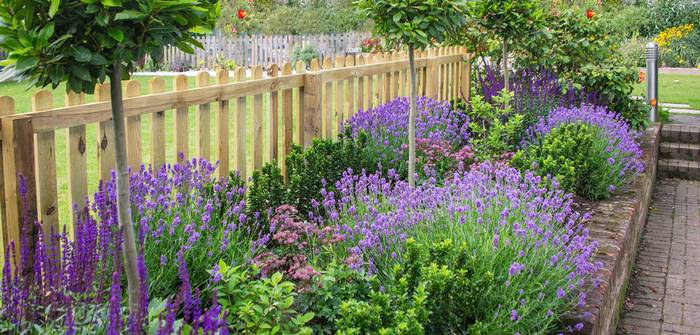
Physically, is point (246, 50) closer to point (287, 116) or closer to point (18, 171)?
point (287, 116)

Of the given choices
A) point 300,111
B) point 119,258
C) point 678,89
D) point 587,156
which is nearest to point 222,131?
point 300,111

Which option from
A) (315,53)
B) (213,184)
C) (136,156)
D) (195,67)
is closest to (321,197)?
(213,184)

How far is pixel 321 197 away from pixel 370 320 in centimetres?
186

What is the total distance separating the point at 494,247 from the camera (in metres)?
2.84

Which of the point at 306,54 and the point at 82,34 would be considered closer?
the point at 82,34

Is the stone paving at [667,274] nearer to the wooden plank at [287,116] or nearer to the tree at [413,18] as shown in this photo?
the tree at [413,18]

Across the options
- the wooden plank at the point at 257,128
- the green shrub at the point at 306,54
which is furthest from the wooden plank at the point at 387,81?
the green shrub at the point at 306,54

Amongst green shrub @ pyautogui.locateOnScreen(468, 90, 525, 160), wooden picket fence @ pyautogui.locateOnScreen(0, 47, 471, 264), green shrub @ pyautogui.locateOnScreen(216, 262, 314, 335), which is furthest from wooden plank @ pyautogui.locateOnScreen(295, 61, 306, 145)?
green shrub @ pyautogui.locateOnScreen(216, 262, 314, 335)

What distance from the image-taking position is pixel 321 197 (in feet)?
13.7

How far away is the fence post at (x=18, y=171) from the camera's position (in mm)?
2803

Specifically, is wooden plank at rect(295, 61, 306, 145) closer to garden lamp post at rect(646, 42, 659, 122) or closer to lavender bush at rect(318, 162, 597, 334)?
lavender bush at rect(318, 162, 597, 334)

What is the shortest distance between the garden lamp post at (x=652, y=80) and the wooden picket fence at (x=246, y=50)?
12.3 m

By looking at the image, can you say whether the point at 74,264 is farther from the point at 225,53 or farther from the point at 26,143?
the point at 225,53

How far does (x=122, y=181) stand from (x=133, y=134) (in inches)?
52.7
